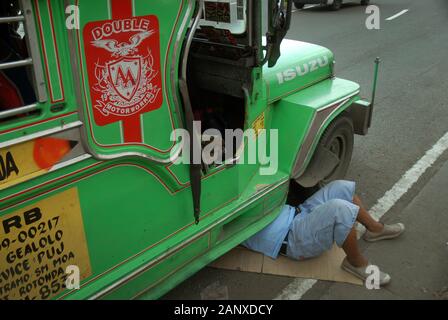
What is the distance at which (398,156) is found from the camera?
4648 millimetres

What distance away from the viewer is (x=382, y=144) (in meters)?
4.90

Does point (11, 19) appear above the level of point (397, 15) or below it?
above

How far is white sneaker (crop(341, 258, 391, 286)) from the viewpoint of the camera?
297 centimetres

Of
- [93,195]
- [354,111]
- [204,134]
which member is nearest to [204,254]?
[204,134]

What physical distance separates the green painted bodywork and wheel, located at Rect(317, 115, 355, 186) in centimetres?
20

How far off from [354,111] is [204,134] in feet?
5.86

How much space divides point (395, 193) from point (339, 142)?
0.71 m

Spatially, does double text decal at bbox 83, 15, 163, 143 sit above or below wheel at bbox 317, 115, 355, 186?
above

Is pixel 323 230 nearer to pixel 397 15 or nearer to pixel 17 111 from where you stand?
pixel 17 111

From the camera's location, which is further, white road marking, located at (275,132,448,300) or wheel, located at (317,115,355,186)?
wheel, located at (317,115,355,186)

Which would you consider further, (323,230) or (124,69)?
(323,230)

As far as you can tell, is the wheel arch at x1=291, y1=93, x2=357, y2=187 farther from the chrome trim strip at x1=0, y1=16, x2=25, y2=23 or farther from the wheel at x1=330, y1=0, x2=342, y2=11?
the wheel at x1=330, y1=0, x2=342, y2=11

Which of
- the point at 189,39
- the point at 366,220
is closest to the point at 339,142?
the point at 366,220

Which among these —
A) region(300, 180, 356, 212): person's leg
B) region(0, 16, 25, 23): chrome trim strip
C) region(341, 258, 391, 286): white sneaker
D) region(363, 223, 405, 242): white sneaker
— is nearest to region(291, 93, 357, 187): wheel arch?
region(300, 180, 356, 212): person's leg
